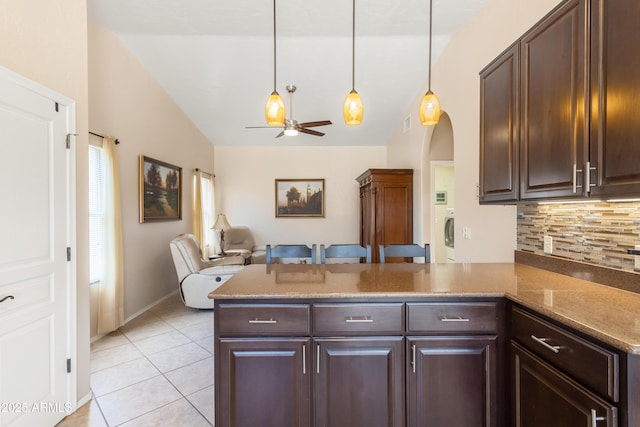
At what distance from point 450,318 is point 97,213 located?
3528 mm

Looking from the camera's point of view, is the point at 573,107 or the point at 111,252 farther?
the point at 111,252

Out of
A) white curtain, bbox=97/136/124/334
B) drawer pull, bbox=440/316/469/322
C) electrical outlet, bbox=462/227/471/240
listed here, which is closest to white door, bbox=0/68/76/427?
white curtain, bbox=97/136/124/334

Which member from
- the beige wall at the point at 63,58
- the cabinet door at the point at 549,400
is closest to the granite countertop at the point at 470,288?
the cabinet door at the point at 549,400

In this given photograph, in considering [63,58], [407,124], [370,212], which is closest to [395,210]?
[370,212]

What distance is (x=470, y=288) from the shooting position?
151cm

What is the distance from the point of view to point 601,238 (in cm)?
157

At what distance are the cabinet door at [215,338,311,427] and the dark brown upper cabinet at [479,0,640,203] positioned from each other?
1.59 metres

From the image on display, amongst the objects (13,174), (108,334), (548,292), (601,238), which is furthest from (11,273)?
(601,238)

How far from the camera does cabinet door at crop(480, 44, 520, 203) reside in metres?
1.76

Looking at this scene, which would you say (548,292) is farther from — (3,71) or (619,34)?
(3,71)

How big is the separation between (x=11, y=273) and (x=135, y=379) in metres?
1.33

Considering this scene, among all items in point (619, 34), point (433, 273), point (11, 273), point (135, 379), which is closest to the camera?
point (619, 34)

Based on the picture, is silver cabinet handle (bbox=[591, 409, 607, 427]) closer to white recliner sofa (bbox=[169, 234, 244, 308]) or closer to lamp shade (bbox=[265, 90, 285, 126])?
lamp shade (bbox=[265, 90, 285, 126])

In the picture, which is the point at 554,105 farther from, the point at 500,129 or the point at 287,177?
the point at 287,177
